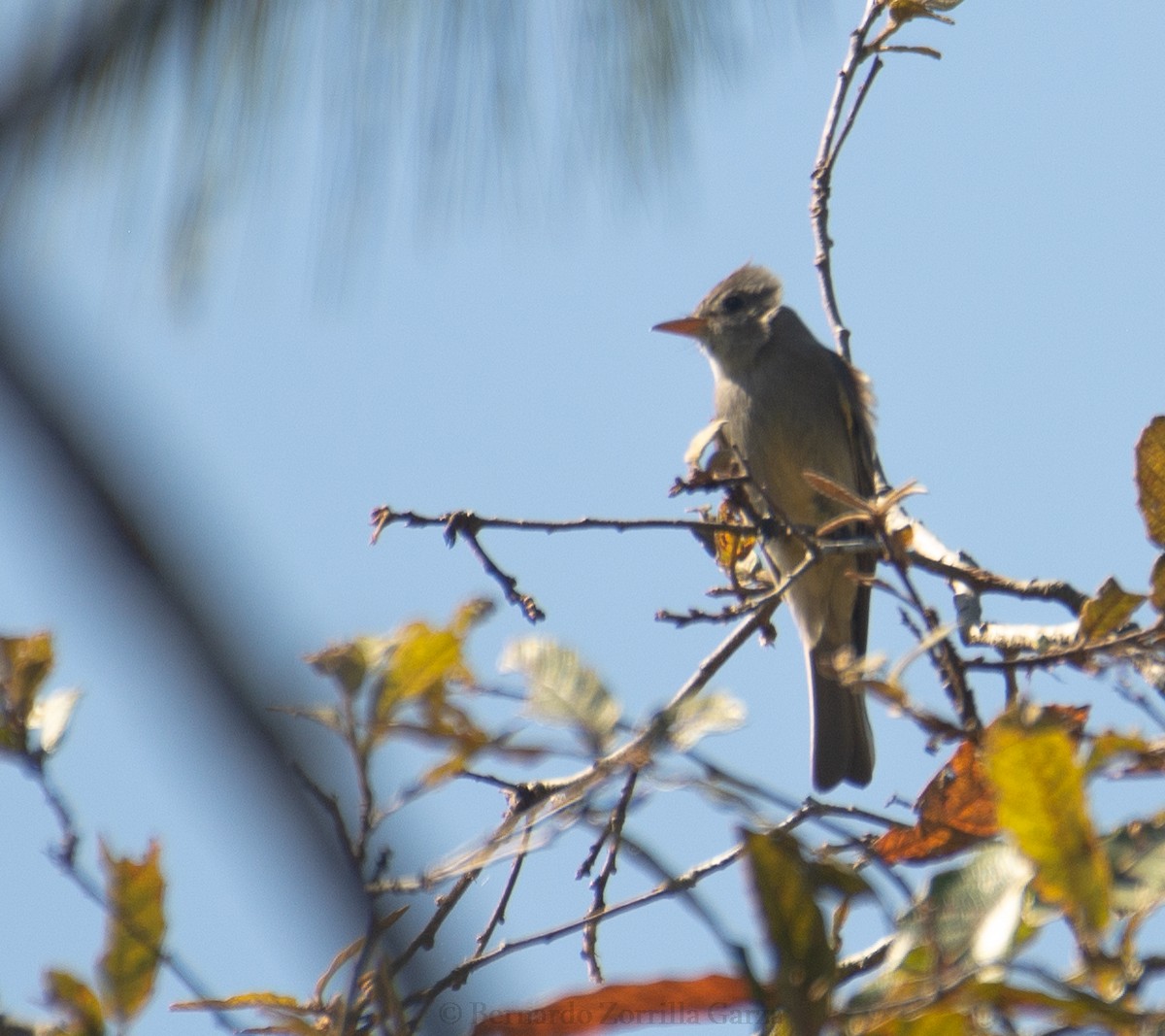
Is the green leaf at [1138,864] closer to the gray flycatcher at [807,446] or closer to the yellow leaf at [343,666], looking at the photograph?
the yellow leaf at [343,666]

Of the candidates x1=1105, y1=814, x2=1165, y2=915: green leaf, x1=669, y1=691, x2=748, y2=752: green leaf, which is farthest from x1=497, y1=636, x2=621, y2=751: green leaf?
x1=1105, y1=814, x2=1165, y2=915: green leaf

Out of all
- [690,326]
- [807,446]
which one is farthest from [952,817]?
[690,326]

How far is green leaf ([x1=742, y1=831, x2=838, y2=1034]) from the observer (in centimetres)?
113

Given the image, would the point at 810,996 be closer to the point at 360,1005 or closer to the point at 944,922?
the point at 944,922

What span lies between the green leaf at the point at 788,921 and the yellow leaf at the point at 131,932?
2.02 ft

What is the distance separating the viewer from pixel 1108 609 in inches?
74.9

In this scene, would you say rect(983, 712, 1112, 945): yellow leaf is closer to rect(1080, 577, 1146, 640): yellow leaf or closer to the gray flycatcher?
rect(1080, 577, 1146, 640): yellow leaf

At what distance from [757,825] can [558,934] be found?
1.55 ft

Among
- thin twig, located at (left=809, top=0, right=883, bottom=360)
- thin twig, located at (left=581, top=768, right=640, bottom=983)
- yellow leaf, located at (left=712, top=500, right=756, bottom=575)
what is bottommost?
thin twig, located at (left=581, top=768, right=640, bottom=983)

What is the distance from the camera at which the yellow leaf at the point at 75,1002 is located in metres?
1.36

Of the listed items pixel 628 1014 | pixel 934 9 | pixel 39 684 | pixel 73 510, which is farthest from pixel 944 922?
pixel 934 9

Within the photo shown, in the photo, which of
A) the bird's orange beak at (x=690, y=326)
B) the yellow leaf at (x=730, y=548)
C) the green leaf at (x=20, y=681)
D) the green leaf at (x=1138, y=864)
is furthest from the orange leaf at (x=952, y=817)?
the bird's orange beak at (x=690, y=326)

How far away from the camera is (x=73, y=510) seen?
51 cm

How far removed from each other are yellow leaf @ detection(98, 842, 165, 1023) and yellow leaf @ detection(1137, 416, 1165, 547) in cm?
121
